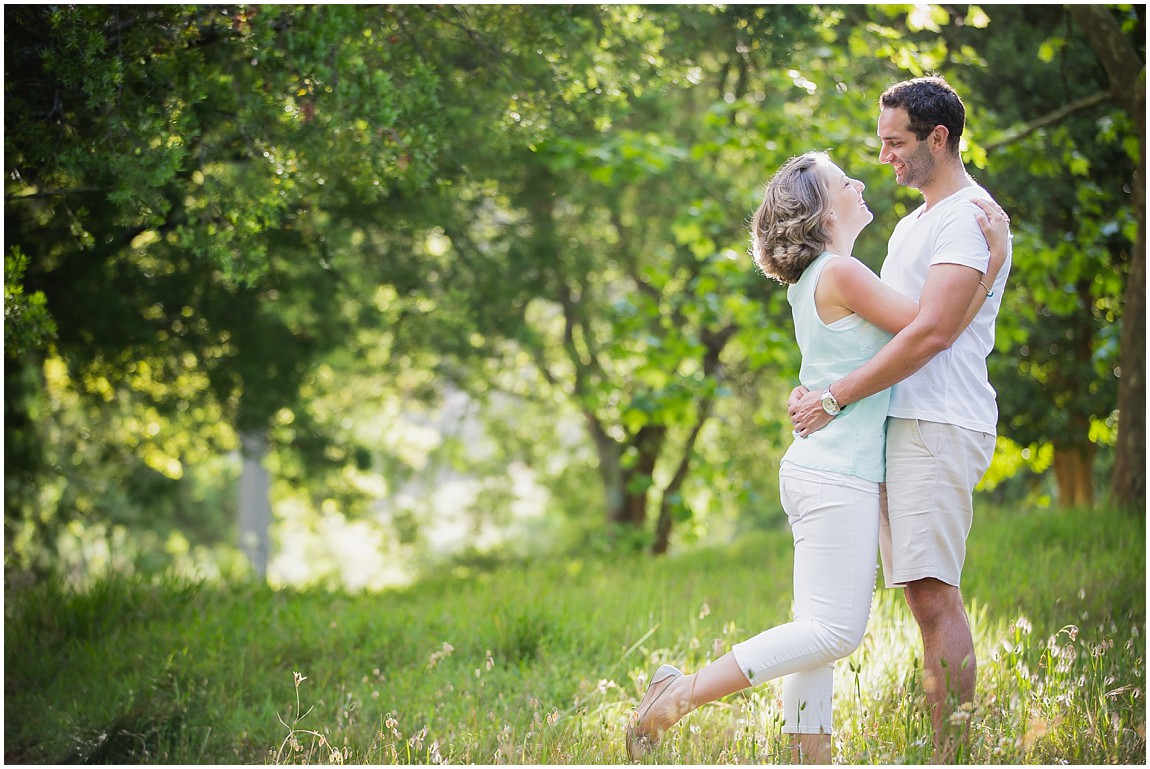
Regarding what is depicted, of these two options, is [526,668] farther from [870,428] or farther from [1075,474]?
[1075,474]

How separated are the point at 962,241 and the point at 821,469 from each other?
0.75 metres

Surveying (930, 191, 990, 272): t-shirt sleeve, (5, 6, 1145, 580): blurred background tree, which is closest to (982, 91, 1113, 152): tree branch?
(5, 6, 1145, 580): blurred background tree

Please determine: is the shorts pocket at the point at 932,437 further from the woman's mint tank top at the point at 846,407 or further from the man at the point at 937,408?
the woman's mint tank top at the point at 846,407

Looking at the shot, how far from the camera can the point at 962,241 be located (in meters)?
2.70

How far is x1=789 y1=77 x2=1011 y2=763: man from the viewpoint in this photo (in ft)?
8.79

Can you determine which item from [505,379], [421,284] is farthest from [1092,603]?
[505,379]

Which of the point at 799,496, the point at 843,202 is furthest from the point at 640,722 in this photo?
the point at 843,202

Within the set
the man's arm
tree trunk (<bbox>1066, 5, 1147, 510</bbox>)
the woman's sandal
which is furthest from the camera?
tree trunk (<bbox>1066, 5, 1147, 510</bbox>)

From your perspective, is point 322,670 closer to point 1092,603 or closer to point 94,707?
point 94,707

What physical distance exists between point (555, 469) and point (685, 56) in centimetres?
1027

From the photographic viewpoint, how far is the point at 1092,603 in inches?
179

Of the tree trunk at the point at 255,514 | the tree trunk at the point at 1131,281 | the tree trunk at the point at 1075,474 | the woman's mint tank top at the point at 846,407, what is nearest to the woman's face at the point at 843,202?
the woman's mint tank top at the point at 846,407

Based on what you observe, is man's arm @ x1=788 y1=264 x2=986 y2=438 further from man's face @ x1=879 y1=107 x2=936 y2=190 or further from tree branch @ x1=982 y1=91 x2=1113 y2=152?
tree branch @ x1=982 y1=91 x2=1113 y2=152

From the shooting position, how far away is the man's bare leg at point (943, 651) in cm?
279
